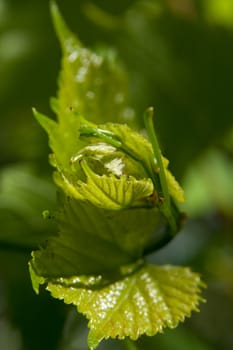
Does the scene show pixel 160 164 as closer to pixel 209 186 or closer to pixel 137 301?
pixel 137 301

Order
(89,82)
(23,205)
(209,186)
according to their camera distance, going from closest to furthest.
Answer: (89,82)
(23,205)
(209,186)

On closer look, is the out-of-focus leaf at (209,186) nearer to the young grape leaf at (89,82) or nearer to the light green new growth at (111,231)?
the young grape leaf at (89,82)

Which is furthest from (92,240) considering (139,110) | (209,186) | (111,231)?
(209,186)

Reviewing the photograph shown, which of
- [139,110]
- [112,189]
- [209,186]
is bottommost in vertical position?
[209,186]

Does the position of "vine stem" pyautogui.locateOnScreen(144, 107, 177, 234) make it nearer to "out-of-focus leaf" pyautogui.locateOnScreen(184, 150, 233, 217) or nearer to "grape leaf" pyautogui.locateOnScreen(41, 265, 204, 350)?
"grape leaf" pyautogui.locateOnScreen(41, 265, 204, 350)

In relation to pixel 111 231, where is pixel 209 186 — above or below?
below

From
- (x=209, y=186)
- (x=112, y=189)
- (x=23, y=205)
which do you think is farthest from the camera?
(x=209, y=186)

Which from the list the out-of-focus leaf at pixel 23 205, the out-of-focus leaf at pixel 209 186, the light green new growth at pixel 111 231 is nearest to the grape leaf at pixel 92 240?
the light green new growth at pixel 111 231

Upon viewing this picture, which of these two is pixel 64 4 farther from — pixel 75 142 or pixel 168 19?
pixel 75 142
